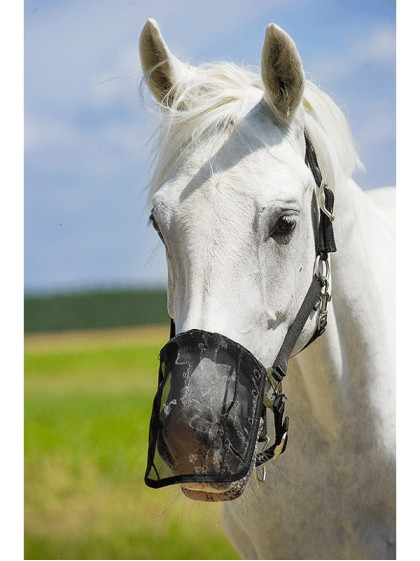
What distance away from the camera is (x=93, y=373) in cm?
1007

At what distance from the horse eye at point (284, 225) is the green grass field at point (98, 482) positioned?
679 mm

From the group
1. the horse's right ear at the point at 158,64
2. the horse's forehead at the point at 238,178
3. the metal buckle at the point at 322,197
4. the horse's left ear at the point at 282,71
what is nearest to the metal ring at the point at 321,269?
the metal buckle at the point at 322,197

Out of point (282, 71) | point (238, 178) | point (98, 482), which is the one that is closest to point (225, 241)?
point (238, 178)

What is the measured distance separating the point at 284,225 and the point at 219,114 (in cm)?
35

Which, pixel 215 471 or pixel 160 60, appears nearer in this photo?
pixel 215 471

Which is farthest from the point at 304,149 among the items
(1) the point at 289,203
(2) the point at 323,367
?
(2) the point at 323,367

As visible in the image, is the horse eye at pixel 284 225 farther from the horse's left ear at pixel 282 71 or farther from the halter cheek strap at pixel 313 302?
the horse's left ear at pixel 282 71

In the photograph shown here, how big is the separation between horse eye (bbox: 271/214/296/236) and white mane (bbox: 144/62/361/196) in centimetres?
30

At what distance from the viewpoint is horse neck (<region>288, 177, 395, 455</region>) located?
6.30 feet

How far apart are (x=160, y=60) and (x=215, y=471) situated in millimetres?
1130
